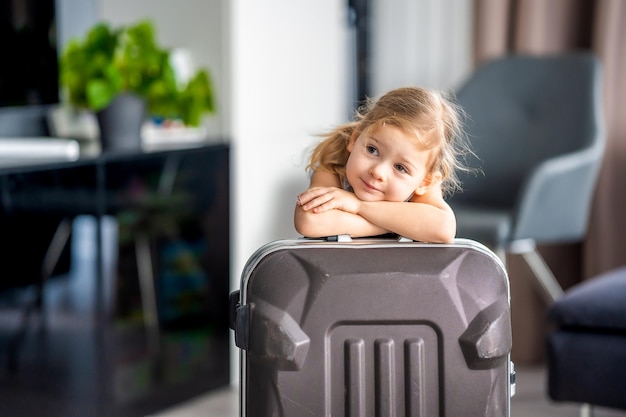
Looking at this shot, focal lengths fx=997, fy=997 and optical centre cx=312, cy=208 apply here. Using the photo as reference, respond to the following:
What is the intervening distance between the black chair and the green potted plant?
3.80ft

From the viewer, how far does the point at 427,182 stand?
1.54m

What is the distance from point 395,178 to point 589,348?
1.13 meters

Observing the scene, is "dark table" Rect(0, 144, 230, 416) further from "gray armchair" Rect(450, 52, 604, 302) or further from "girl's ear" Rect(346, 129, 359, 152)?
"girl's ear" Rect(346, 129, 359, 152)

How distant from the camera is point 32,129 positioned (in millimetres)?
2896

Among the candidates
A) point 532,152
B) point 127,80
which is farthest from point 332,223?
point 532,152

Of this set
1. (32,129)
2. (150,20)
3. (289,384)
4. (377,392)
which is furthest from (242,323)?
(150,20)

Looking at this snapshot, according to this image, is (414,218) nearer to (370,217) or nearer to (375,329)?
(370,217)

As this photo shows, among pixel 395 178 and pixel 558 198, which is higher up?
pixel 395 178

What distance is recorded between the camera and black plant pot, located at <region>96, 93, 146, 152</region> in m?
2.69

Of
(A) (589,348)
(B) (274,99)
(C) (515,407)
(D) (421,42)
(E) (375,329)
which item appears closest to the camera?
(E) (375,329)

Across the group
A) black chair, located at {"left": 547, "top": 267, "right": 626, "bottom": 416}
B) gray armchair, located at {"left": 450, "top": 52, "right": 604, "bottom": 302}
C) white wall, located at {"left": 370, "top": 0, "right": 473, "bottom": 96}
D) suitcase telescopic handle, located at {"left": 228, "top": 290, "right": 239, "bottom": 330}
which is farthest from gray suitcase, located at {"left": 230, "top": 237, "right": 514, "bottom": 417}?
white wall, located at {"left": 370, "top": 0, "right": 473, "bottom": 96}

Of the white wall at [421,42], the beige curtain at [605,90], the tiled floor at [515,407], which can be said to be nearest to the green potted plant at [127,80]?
the tiled floor at [515,407]

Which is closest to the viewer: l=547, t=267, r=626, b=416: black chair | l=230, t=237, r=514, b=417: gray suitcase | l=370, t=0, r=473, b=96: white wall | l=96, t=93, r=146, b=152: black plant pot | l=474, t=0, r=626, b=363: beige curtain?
l=230, t=237, r=514, b=417: gray suitcase

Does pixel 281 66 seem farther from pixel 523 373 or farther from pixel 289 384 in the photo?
pixel 289 384
